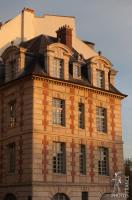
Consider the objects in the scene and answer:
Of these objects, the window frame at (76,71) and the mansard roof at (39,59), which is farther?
the window frame at (76,71)

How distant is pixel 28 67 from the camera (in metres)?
27.2

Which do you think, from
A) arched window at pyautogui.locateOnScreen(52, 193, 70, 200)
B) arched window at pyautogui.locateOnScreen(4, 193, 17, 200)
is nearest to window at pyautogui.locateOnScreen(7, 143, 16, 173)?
arched window at pyautogui.locateOnScreen(4, 193, 17, 200)

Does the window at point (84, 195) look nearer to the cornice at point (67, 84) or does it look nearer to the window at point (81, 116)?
the window at point (81, 116)

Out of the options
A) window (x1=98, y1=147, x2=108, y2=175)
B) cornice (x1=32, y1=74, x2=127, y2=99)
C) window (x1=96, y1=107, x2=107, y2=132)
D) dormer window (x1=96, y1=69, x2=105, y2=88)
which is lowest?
window (x1=98, y1=147, x2=108, y2=175)

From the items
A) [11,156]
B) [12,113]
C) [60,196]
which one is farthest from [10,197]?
[12,113]

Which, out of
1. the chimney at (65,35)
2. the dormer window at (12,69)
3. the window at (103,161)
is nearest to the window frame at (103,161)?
the window at (103,161)

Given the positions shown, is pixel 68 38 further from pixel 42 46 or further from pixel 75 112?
pixel 75 112

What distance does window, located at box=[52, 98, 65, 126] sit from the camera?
87.2 ft

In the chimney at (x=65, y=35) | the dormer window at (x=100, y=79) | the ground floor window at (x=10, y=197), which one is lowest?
the ground floor window at (x=10, y=197)

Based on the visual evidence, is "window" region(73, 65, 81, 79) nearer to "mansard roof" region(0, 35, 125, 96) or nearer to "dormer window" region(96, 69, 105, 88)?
"mansard roof" region(0, 35, 125, 96)

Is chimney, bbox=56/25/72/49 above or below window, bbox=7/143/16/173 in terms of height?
above

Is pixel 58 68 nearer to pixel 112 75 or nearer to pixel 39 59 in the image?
pixel 39 59

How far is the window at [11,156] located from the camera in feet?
87.1

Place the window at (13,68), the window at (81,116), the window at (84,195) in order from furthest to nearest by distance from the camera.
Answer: the window at (81,116) → the window at (13,68) → the window at (84,195)
